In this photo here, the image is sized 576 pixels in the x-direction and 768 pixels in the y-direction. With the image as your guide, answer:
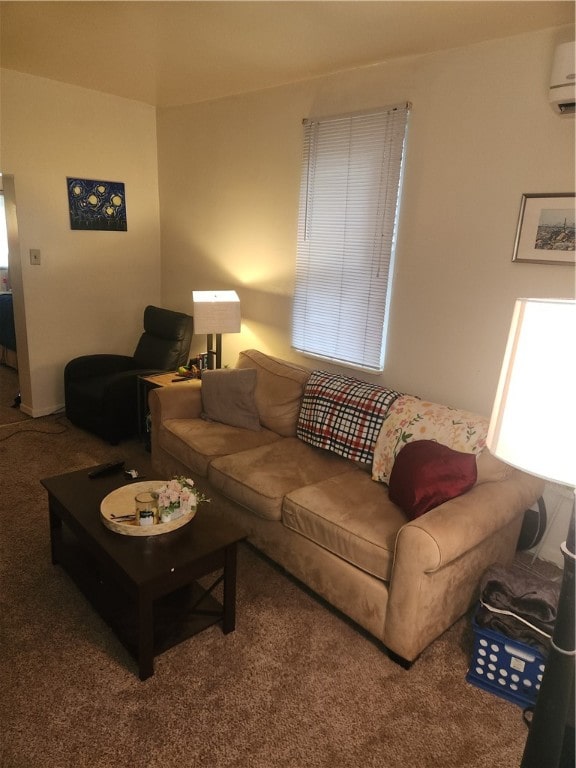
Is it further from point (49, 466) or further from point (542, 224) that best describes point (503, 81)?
point (49, 466)

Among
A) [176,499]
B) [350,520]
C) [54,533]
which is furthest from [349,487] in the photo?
[54,533]

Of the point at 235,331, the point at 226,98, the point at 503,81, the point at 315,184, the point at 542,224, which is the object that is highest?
the point at 226,98

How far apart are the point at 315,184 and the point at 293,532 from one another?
7.34 feet

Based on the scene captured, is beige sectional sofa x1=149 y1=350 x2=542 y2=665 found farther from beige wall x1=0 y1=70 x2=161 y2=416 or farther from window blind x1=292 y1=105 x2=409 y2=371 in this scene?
beige wall x1=0 y1=70 x2=161 y2=416

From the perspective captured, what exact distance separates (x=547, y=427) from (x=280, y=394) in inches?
85.4

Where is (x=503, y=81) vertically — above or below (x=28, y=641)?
above

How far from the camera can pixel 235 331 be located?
360cm

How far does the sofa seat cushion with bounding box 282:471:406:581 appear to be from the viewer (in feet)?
6.54

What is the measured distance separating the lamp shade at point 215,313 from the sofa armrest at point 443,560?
2.05m

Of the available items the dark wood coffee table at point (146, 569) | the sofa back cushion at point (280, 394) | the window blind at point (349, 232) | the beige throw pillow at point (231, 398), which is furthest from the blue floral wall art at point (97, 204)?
the dark wood coffee table at point (146, 569)

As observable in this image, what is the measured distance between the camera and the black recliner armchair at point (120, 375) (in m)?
3.76

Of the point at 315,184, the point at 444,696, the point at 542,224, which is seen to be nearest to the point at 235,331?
the point at 315,184

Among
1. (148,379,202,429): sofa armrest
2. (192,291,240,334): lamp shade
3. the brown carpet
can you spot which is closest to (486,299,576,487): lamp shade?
the brown carpet

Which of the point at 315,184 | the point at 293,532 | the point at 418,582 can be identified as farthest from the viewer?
the point at 315,184
